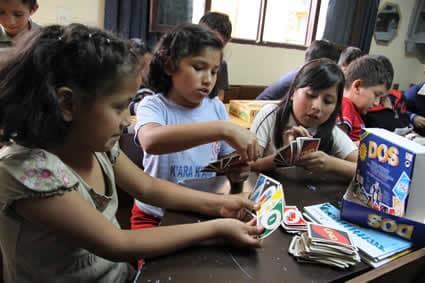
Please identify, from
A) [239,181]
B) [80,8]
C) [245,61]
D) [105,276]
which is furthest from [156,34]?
[105,276]

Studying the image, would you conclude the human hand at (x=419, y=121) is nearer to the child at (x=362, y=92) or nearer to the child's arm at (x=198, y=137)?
the child at (x=362, y=92)

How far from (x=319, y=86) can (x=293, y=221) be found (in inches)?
30.4

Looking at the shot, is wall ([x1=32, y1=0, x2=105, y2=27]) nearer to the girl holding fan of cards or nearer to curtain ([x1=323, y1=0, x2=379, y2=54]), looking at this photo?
the girl holding fan of cards

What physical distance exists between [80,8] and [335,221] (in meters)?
3.02

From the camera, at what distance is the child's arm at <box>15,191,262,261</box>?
67 centimetres

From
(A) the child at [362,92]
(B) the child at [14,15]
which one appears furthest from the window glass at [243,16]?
(B) the child at [14,15]

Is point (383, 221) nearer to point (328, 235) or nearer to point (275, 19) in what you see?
point (328, 235)

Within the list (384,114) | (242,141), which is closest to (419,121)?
(384,114)

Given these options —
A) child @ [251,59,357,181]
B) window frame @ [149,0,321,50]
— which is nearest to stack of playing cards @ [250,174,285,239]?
child @ [251,59,357,181]

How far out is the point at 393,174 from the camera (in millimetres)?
870

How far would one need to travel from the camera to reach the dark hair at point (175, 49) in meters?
1.28

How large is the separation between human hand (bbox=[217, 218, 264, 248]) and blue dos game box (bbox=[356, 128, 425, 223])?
0.38 meters

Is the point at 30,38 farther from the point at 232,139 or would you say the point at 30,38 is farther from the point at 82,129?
the point at 232,139

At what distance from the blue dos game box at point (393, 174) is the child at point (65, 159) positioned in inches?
15.8
